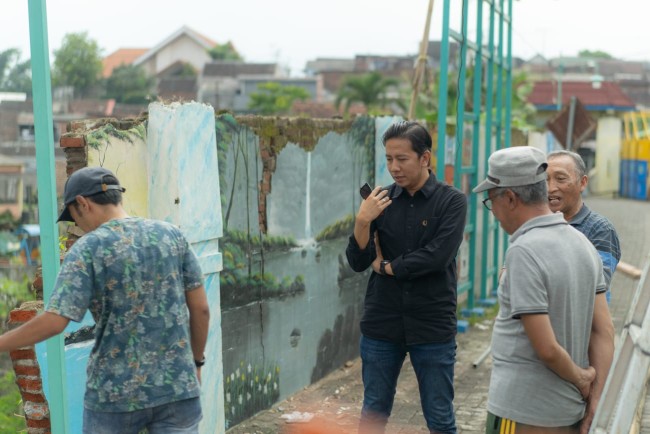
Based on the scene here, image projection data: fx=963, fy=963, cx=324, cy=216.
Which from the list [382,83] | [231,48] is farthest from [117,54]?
[382,83]

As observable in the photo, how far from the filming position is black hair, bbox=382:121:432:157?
473 centimetres

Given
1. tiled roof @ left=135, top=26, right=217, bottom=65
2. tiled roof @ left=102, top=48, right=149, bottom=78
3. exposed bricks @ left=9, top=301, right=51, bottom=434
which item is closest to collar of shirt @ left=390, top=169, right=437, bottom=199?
exposed bricks @ left=9, top=301, right=51, bottom=434

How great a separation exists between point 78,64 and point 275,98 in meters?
29.6

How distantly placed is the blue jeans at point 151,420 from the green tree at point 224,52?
90811 millimetres

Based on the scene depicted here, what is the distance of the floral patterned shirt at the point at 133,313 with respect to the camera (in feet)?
11.7

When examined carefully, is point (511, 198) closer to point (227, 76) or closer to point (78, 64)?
point (227, 76)

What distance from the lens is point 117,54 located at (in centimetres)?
11462

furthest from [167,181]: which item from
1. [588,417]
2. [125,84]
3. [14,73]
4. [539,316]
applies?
[125,84]

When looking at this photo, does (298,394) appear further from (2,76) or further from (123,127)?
(2,76)

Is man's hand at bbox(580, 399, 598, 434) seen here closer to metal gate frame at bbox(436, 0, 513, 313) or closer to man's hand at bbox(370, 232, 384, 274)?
man's hand at bbox(370, 232, 384, 274)

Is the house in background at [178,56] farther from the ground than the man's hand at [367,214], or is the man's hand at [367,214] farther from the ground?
the house in background at [178,56]

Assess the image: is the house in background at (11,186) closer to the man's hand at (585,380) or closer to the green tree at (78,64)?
the green tree at (78,64)

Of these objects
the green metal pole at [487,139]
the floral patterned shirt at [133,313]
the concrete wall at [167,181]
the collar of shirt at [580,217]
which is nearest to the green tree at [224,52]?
the green metal pole at [487,139]

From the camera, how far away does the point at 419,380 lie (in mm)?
4785
